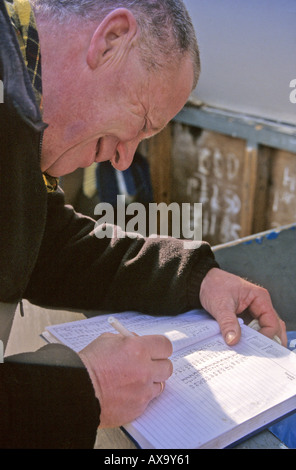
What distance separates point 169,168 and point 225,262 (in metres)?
1.98

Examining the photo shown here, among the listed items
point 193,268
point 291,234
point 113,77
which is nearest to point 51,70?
point 113,77

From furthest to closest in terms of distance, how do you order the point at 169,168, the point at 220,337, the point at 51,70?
the point at 169,168
the point at 220,337
the point at 51,70

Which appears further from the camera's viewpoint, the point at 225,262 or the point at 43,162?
the point at 225,262

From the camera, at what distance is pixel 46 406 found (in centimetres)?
62

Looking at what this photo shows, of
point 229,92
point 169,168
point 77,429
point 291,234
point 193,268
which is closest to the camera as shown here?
point 77,429

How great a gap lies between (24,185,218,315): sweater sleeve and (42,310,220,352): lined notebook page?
30 millimetres

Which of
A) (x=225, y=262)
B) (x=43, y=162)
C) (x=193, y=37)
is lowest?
(x=225, y=262)

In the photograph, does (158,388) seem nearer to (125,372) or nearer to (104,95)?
(125,372)

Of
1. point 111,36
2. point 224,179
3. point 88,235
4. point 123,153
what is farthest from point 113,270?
point 224,179

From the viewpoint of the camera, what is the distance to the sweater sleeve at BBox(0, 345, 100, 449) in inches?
23.9

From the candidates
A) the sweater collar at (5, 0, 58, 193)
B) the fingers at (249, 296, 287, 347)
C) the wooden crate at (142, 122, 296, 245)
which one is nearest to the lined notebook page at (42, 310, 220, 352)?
the fingers at (249, 296, 287, 347)

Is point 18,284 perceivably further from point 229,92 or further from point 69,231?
point 229,92

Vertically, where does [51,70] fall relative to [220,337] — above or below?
above
